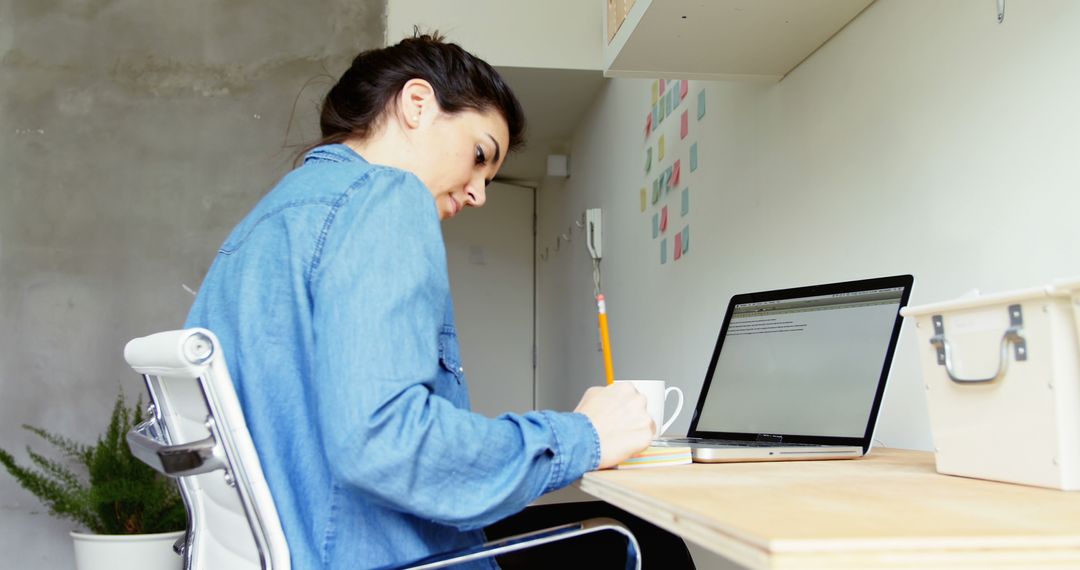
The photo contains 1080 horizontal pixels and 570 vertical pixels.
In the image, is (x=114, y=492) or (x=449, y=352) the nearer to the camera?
(x=449, y=352)

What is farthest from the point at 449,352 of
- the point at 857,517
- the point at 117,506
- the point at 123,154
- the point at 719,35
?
the point at 123,154

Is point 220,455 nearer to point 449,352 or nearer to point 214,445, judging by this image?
point 214,445

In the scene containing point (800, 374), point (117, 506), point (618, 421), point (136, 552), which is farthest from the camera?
point (117, 506)

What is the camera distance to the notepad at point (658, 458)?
3.14ft

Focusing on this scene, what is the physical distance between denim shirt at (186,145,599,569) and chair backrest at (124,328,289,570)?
4 centimetres

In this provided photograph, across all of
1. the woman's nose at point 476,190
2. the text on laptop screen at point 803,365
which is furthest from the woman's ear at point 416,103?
the text on laptop screen at point 803,365

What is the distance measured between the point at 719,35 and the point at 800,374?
63 centimetres

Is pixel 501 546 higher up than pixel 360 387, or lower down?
lower down

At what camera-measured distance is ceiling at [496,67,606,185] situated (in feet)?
11.3

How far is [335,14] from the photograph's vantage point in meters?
3.52

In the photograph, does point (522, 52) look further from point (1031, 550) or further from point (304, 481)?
point (1031, 550)

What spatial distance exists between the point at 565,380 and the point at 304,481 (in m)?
3.49

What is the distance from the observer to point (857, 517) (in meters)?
0.55

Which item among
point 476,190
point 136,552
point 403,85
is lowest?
point 136,552
